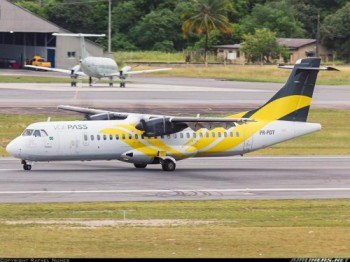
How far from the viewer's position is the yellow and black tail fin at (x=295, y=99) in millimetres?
39531

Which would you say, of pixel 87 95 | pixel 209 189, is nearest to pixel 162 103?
pixel 87 95

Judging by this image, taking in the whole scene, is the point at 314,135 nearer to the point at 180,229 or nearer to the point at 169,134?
the point at 169,134

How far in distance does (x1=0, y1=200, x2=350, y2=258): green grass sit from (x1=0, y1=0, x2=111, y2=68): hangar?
275ft

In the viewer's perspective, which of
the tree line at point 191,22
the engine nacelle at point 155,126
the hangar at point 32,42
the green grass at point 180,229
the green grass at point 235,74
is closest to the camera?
the green grass at point 180,229

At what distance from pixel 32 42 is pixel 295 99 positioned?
8537 cm

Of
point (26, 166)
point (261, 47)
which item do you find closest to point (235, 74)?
point (261, 47)

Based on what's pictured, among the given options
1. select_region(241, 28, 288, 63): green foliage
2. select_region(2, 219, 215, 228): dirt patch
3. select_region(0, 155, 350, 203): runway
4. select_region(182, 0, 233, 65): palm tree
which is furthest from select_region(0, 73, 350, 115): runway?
select_region(182, 0, 233, 65): palm tree

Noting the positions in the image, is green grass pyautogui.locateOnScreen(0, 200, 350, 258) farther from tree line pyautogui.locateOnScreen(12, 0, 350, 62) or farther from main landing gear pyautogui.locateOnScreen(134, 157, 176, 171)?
tree line pyautogui.locateOnScreen(12, 0, 350, 62)

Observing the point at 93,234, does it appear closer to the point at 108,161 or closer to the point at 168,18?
the point at 108,161

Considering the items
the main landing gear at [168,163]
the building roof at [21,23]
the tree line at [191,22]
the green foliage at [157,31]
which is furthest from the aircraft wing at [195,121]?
the green foliage at [157,31]

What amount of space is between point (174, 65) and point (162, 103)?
158ft

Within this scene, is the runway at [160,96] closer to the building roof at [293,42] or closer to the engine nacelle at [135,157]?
the engine nacelle at [135,157]

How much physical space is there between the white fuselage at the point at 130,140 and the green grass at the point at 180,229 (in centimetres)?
765

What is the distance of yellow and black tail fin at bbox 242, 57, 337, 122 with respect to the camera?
130 feet
